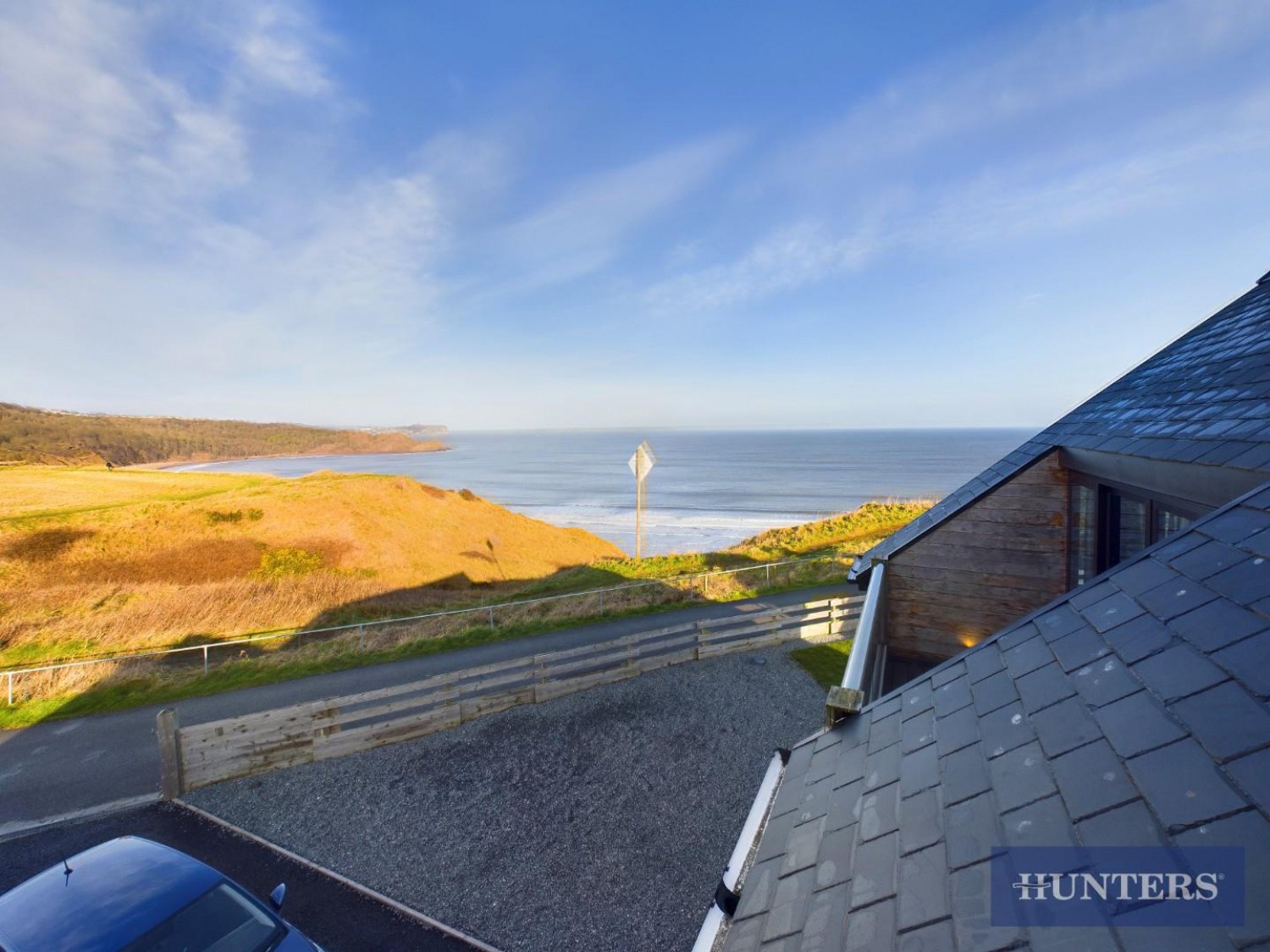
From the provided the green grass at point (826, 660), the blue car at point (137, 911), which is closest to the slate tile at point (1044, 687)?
the blue car at point (137, 911)

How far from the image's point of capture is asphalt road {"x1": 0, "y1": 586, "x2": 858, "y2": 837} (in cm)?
859

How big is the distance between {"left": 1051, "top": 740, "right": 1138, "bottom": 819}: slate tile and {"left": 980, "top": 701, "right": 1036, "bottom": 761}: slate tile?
0.29 metres

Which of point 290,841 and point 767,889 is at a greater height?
point 767,889

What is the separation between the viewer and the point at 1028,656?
3.25 meters

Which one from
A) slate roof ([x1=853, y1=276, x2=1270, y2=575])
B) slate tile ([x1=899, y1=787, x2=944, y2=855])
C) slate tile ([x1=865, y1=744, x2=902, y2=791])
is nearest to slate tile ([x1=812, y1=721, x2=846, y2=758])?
slate tile ([x1=865, y1=744, x2=902, y2=791])

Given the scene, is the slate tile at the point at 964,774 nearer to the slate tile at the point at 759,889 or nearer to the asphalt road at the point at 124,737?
the slate tile at the point at 759,889

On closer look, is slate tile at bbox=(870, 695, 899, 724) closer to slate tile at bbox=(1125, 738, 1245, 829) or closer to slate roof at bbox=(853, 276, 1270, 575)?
slate tile at bbox=(1125, 738, 1245, 829)

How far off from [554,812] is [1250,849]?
844 centimetres

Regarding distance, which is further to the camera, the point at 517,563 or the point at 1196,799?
the point at 517,563

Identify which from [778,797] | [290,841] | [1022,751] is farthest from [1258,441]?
[290,841]

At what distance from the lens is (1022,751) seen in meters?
2.44

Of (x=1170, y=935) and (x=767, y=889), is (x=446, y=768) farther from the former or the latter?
(x=1170, y=935)

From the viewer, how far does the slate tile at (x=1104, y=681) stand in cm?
241

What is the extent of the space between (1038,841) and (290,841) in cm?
913
